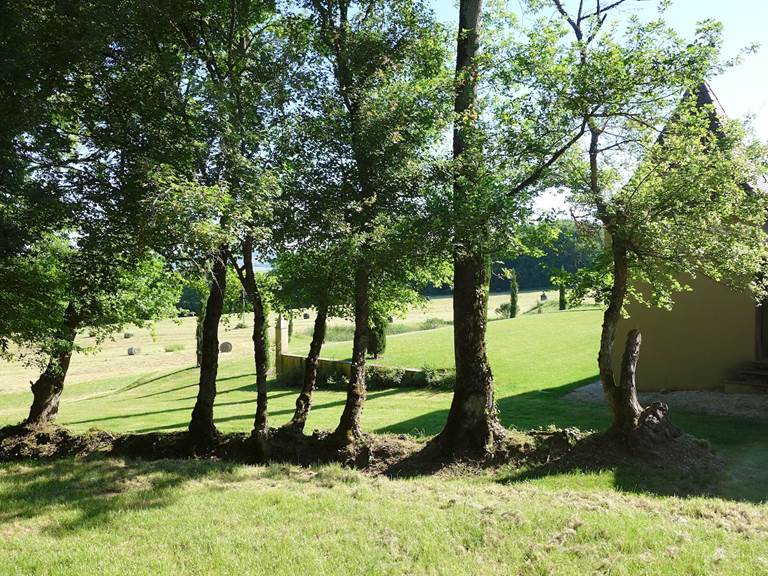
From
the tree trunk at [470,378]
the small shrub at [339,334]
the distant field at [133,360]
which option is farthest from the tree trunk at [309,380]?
the small shrub at [339,334]

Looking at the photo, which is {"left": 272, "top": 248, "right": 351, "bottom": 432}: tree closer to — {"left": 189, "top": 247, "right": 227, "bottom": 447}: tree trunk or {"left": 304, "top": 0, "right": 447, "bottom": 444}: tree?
{"left": 304, "top": 0, "right": 447, "bottom": 444}: tree

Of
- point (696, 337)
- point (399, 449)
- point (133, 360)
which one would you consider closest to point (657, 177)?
point (399, 449)

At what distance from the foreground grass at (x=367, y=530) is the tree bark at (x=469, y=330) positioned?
6.89ft

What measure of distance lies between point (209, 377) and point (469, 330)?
4909mm

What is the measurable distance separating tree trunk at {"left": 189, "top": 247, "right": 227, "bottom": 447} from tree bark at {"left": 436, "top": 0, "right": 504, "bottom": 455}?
4179mm

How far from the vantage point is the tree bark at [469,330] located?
9914 millimetres

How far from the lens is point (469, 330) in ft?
33.5

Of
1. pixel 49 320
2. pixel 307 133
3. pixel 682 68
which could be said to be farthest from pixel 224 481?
pixel 682 68

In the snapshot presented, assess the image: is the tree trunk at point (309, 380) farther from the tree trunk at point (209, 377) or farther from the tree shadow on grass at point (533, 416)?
the tree shadow on grass at point (533, 416)

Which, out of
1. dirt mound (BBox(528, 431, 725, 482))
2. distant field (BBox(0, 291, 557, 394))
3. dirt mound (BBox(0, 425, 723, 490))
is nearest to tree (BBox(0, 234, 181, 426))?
dirt mound (BBox(0, 425, 723, 490))

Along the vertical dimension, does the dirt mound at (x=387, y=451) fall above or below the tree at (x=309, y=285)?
below

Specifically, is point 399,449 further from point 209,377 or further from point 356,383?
point 209,377

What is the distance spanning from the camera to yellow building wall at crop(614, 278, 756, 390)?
48.3 feet

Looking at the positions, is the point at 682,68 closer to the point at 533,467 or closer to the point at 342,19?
the point at 342,19
